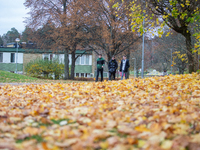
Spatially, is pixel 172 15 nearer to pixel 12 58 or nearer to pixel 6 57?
pixel 12 58

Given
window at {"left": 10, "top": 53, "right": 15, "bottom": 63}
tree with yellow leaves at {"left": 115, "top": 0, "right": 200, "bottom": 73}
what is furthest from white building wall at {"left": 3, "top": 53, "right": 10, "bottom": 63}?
tree with yellow leaves at {"left": 115, "top": 0, "right": 200, "bottom": 73}

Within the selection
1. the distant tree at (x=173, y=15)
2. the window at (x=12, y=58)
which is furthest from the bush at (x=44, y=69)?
the distant tree at (x=173, y=15)

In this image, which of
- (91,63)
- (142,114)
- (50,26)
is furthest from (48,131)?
(91,63)

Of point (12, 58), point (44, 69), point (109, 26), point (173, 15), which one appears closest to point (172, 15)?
point (173, 15)

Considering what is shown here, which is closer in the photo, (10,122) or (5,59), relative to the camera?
(10,122)

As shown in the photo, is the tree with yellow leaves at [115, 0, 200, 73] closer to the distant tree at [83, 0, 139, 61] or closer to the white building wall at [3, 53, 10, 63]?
the distant tree at [83, 0, 139, 61]

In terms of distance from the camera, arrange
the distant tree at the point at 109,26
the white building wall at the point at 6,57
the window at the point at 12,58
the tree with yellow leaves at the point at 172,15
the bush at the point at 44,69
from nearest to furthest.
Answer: the tree with yellow leaves at the point at 172,15 < the distant tree at the point at 109,26 < the bush at the point at 44,69 < the white building wall at the point at 6,57 < the window at the point at 12,58

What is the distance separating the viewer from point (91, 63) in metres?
40.8

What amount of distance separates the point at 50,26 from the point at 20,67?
1808 cm

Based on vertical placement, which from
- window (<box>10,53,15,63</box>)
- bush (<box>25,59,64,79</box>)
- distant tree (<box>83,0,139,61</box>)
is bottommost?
bush (<box>25,59,64,79</box>)

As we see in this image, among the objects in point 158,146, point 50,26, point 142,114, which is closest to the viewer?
point 158,146

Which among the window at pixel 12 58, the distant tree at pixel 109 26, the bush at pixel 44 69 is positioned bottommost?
the bush at pixel 44 69

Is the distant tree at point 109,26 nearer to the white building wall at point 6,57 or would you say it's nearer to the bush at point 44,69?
the bush at point 44,69

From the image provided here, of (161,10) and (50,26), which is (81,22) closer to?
(50,26)
